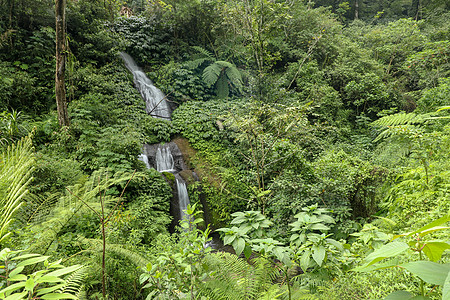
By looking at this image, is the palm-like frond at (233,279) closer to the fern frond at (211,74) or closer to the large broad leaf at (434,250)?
the large broad leaf at (434,250)

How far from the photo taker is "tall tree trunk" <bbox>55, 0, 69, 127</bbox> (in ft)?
16.6

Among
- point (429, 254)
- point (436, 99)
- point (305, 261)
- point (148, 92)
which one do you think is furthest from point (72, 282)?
point (148, 92)

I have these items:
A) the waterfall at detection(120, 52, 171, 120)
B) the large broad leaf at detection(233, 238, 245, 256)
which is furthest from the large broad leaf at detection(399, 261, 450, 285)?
the waterfall at detection(120, 52, 171, 120)

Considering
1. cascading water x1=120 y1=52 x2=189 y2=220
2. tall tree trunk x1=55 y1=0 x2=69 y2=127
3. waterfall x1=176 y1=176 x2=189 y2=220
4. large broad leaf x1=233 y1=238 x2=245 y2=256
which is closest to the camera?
large broad leaf x1=233 y1=238 x2=245 y2=256

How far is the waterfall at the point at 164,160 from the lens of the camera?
7.25 m

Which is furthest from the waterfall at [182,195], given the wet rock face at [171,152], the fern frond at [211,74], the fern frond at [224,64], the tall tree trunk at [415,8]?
the tall tree trunk at [415,8]

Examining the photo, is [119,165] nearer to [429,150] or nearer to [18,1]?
[429,150]

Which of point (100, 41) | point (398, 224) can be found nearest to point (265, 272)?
point (398, 224)

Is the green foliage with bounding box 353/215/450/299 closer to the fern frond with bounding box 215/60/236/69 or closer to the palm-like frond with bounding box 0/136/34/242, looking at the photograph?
the palm-like frond with bounding box 0/136/34/242

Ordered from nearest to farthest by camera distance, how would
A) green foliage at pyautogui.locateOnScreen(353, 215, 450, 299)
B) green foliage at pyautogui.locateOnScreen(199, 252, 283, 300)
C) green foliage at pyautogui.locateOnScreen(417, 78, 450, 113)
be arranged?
green foliage at pyautogui.locateOnScreen(353, 215, 450, 299)
green foliage at pyautogui.locateOnScreen(199, 252, 283, 300)
green foliage at pyautogui.locateOnScreen(417, 78, 450, 113)

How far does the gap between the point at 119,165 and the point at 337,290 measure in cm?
497

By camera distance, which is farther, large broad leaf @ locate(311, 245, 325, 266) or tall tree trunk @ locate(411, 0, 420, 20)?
tall tree trunk @ locate(411, 0, 420, 20)

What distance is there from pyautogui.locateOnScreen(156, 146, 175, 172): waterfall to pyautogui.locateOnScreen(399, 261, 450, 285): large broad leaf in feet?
22.8

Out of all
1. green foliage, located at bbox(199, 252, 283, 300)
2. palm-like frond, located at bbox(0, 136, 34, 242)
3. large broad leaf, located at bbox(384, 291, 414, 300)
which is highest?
palm-like frond, located at bbox(0, 136, 34, 242)
